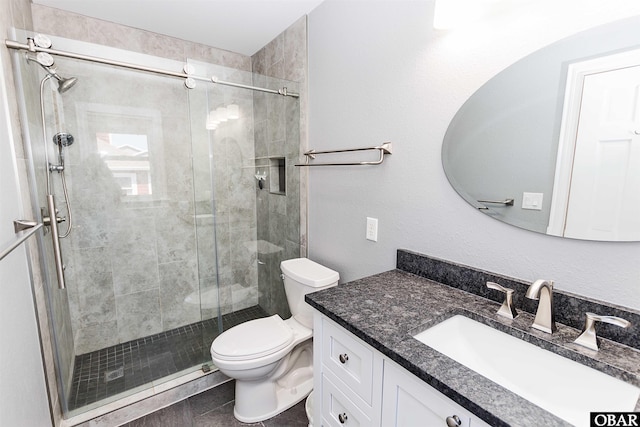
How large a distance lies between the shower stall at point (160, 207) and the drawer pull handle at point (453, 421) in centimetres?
165

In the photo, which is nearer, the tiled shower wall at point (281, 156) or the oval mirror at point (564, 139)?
the oval mirror at point (564, 139)

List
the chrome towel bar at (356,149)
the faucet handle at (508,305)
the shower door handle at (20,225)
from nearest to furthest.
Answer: the faucet handle at (508,305) < the shower door handle at (20,225) < the chrome towel bar at (356,149)

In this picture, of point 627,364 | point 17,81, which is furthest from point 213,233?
point 627,364

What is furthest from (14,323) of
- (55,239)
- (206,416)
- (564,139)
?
(564,139)

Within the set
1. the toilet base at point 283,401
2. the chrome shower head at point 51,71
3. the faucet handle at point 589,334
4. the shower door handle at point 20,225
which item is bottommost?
the toilet base at point 283,401

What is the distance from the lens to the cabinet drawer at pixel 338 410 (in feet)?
3.35

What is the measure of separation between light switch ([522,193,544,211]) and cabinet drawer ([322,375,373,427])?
0.92m

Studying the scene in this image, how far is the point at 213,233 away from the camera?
2.37m

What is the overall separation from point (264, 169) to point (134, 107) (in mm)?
1053

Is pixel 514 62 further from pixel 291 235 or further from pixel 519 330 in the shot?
pixel 291 235

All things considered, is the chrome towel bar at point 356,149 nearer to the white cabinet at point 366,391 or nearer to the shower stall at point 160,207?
the shower stall at point 160,207

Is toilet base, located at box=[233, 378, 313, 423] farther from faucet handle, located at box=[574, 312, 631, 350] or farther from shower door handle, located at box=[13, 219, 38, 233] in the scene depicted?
faucet handle, located at box=[574, 312, 631, 350]

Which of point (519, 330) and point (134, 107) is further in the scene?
point (134, 107)

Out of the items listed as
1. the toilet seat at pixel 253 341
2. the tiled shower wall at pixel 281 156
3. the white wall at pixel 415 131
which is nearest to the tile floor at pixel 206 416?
the toilet seat at pixel 253 341
